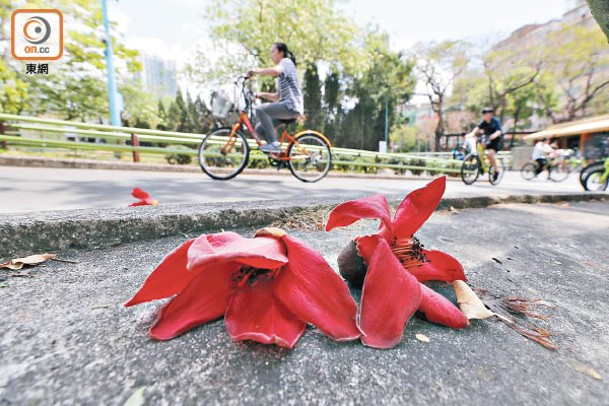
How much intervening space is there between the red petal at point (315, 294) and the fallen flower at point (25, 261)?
713 millimetres

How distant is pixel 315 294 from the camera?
0.52 meters

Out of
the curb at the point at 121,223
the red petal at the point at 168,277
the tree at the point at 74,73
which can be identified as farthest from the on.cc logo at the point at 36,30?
the red petal at the point at 168,277

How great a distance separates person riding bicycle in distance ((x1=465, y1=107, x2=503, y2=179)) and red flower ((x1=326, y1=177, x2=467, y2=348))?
7636 mm

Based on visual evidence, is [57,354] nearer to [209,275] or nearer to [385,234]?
[209,275]

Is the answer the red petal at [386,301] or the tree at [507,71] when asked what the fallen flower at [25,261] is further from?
the tree at [507,71]

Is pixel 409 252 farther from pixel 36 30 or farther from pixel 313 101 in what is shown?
pixel 313 101

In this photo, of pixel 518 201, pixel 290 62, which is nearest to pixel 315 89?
pixel 290 62

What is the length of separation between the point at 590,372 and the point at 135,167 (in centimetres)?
722

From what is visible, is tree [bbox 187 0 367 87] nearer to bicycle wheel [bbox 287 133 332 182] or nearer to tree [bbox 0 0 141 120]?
tree [bbox 0 0 141 120]

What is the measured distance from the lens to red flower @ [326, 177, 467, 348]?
51 centimetres

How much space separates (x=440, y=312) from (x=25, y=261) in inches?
39.6

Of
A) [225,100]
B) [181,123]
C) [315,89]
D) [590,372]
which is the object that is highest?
[315,89]

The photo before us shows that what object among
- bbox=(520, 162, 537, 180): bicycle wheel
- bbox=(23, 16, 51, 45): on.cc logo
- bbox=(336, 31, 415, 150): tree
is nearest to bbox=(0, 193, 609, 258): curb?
bbox=(23, 16, 51, 45): on.cc logo

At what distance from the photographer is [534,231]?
62.4 inches
